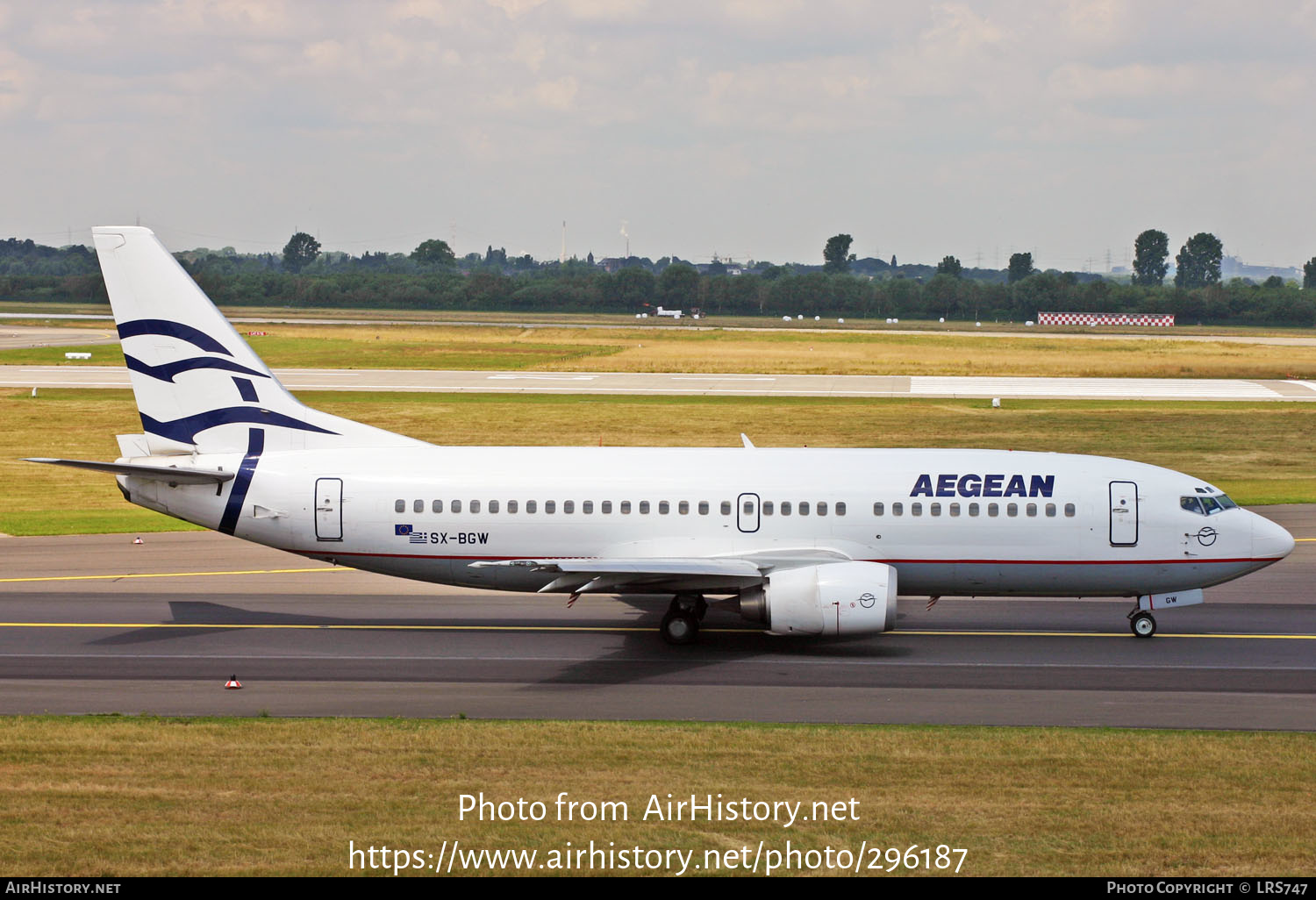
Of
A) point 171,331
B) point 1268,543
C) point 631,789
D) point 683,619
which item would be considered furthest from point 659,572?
point 1268,543

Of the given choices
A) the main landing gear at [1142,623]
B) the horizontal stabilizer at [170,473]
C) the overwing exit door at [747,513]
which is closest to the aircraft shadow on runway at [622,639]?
the overwing exit door at [747,513]

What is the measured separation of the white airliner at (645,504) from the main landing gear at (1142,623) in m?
0.05

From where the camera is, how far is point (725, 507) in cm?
2697

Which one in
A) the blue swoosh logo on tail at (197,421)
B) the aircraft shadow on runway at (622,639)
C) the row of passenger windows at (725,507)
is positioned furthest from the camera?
the blue swoosh logo on tail at (197,421)

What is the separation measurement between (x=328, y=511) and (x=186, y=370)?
14.7 feet

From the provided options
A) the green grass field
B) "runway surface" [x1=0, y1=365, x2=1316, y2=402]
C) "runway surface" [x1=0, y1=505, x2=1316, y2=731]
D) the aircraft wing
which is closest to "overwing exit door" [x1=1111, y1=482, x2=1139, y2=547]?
"runway surface" [x1=0, y1=505, x2=1316, y2=731]

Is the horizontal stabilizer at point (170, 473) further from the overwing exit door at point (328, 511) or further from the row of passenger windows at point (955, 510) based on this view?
the row of passenger windows at point (955, 510)

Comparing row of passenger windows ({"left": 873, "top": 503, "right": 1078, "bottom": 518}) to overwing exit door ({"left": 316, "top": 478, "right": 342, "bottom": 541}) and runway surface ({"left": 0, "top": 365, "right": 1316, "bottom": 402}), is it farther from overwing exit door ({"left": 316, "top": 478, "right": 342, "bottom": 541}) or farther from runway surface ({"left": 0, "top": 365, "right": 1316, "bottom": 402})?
runway surface ({"left": 0, "top": 365, "right": 1316, "bottom": 402})

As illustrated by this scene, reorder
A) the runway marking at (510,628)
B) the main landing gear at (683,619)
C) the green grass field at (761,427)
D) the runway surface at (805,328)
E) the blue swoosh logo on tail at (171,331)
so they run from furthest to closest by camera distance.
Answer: the runway surface at (805,328) → the green grass field at (761,427) → the runway marking at (510,628) → the blue swoosh logo on tail at (171,331) → the main landing gear at (683,619)

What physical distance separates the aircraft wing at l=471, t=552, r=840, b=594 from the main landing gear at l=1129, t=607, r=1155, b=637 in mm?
6757

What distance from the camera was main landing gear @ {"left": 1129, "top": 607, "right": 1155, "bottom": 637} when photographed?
27562 millimetres

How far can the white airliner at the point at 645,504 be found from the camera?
87.9 ft
